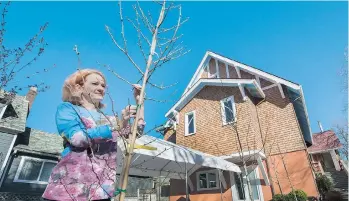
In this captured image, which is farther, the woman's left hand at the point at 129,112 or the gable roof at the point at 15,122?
the gable roof at the point at 15,122

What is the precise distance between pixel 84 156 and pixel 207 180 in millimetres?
10024

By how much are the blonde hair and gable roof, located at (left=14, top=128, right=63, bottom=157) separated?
16.1 meters

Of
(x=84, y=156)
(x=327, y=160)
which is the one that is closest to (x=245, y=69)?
(x=84, y=156)

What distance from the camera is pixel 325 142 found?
971 inches

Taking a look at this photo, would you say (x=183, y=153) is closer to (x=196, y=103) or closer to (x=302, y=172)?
(x=302, y=172)

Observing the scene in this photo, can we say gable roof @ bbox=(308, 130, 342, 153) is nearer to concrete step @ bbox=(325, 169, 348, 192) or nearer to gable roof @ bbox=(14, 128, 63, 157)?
concrete step @ bbox=(325, 169, 348, 192)

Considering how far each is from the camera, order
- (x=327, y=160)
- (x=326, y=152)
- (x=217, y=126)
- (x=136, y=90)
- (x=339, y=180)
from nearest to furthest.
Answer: (x=136, y=90), (x=217, y=126), (x=339, y=180), (x=326, y=152), (x=327, y=160)

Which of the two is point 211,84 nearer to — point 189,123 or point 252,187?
point 189,123

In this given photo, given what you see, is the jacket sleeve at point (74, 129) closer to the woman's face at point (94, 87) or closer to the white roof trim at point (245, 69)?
the woman's face at point (94, 87)

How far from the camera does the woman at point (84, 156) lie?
1.46 metres

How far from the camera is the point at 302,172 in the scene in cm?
879

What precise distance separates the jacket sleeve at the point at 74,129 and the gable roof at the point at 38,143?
16.4 metres

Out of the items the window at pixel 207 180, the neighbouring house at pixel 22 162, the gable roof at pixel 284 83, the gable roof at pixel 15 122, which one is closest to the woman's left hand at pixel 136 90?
the gable roof at pixel 284 83

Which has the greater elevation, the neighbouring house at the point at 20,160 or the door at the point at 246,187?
the neighbouring house at the point at 20,160
